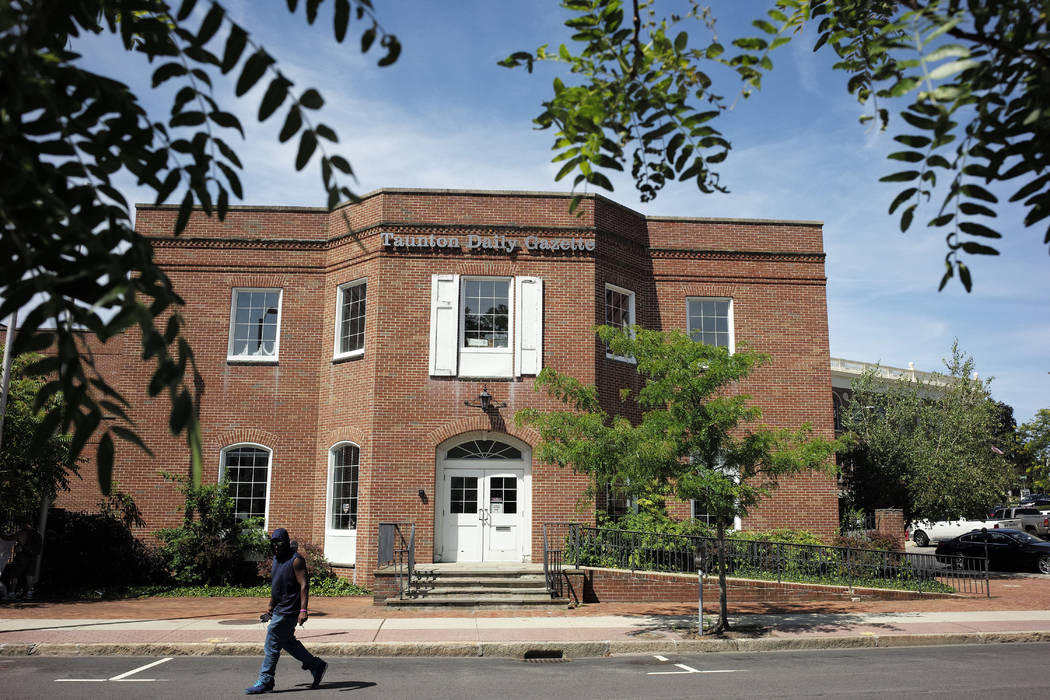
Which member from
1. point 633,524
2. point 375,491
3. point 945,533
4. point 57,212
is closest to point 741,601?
point 633,524

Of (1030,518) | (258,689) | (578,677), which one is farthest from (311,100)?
(1030,518)

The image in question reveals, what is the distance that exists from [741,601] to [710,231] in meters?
9.53

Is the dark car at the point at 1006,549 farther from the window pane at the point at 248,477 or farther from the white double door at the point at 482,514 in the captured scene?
the window pane at the point at 248,477

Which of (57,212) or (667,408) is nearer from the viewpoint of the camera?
(57,212)

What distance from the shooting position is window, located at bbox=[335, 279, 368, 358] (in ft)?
65.5

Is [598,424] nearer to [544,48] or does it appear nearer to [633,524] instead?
[633,524]

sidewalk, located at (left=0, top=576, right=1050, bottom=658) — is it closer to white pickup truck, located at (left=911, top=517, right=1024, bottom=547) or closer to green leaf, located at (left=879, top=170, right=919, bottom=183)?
green leaf, located at (left=879, top=170, right=919, bottom=183)

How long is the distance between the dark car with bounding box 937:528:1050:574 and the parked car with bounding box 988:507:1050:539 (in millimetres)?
13200

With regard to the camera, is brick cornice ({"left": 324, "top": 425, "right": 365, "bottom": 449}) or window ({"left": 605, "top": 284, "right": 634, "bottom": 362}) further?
window ({"left": 605, "top": 284, "right": 634, "bottom": 362})

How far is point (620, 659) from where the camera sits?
38.6 feet

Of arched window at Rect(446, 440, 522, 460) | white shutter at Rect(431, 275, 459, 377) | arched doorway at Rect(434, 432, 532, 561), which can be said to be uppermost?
white shutter at Rect(431, 275, 459, 377)

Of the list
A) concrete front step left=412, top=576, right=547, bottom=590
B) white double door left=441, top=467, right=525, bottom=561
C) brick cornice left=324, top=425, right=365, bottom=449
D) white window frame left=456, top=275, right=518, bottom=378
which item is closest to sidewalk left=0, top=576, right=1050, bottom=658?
concrete front step left=412, top=576, right=547, bottom=590

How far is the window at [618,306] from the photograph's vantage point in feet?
66.7

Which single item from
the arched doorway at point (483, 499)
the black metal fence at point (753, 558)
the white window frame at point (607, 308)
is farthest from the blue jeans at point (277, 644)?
the white window frame at point (607, 308)
